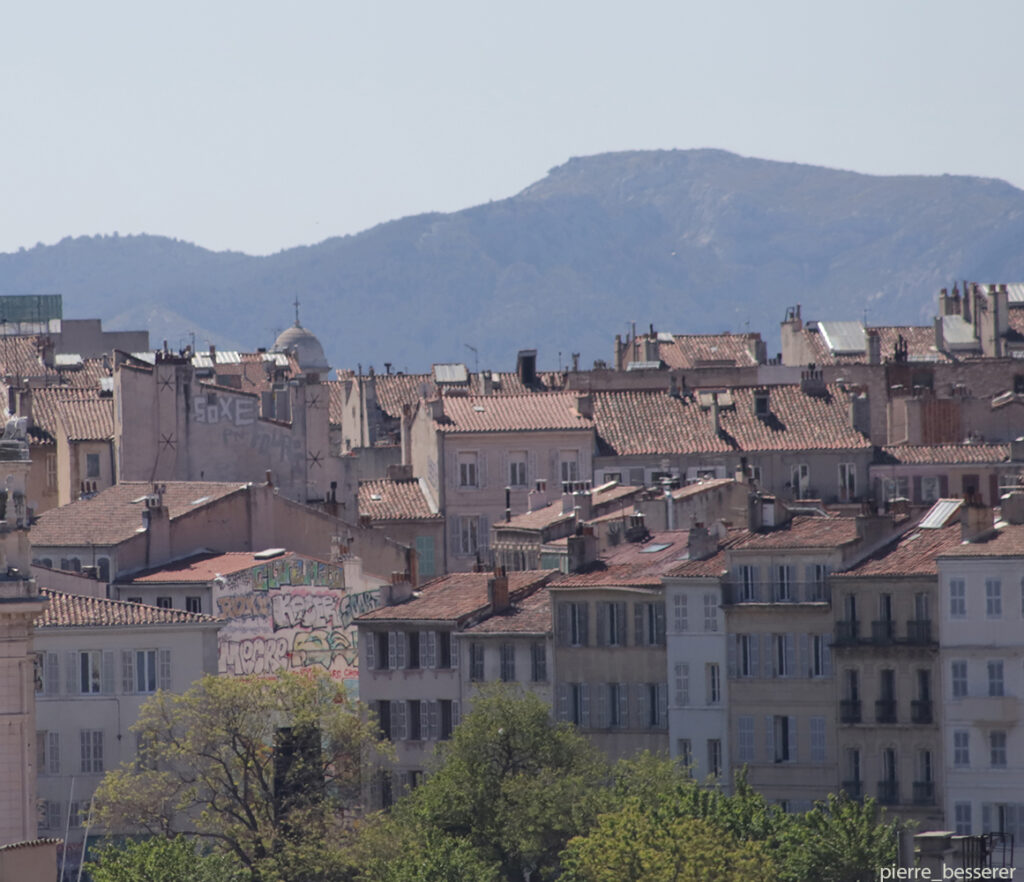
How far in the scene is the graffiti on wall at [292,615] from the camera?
86875 mm

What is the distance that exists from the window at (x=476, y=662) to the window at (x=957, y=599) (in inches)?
510

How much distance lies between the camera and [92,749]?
267 feet

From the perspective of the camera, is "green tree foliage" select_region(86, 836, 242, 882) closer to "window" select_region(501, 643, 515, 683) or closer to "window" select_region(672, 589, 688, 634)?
"window" select_region(672, 589, 688, 634)

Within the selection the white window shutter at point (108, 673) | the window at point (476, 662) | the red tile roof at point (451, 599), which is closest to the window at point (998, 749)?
the window at point (476, 662)

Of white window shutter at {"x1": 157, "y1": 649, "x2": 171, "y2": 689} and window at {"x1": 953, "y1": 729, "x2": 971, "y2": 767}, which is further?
white window shutter at {"x1": 157, "y1": 649, "x2": 171, "y2": 689}

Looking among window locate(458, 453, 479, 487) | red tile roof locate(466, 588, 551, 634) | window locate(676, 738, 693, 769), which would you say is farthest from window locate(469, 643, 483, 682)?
window locate(458, 453, 479, 487)

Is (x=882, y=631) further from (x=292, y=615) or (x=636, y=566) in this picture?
(x=292, y=615)

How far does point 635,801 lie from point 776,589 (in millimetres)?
13351

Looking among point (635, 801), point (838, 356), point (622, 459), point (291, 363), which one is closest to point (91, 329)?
point (291, 363)

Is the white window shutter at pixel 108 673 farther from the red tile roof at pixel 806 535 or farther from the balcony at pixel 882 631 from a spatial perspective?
the balcony at pixel 882 631

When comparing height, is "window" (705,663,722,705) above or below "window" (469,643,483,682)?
below

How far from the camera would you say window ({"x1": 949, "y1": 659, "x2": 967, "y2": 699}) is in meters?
75.3

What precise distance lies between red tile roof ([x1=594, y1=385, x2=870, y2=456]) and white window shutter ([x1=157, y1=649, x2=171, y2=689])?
40014 millimetres

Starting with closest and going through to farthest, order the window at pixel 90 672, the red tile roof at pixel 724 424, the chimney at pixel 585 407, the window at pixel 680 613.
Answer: the window at pixel 680 613, the window at pixel 90 672, the red tile roof at pixel 724 424, the chimney at pixel 585 407
